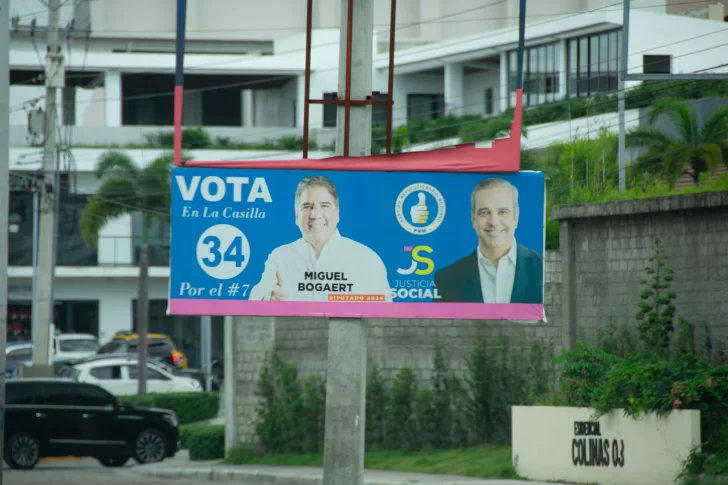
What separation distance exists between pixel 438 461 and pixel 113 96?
1467 inches

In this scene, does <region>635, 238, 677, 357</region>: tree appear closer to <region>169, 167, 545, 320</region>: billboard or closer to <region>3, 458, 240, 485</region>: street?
<region>169, 167, 545, 320</region>: billboard

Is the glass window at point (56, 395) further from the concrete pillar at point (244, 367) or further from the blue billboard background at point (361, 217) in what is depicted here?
the blue billboard background at point (361, 217)

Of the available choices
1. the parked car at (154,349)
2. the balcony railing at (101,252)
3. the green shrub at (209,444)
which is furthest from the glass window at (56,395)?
the balcony railing at (101,252)

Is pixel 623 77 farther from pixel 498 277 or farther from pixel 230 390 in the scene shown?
pixel 230 390

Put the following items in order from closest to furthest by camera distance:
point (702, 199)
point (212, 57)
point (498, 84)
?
1. point (702, 199)
2. point (498, 84)
3. point (212, 57)

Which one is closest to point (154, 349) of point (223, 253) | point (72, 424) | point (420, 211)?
point (72, 424)

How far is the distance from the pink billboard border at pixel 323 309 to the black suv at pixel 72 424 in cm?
1126

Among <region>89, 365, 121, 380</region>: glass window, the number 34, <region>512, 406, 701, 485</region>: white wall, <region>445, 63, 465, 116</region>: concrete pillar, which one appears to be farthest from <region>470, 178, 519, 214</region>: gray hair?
<region>445, 63, 465, 116</region>: concrete pillar

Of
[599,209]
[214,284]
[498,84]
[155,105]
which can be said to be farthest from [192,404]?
[155,105]

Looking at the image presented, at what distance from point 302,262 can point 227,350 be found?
1121 cm

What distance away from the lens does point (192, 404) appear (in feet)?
94.7

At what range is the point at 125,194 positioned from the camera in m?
40.8

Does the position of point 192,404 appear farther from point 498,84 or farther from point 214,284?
point 498,84

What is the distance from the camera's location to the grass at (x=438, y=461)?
16.8 m
